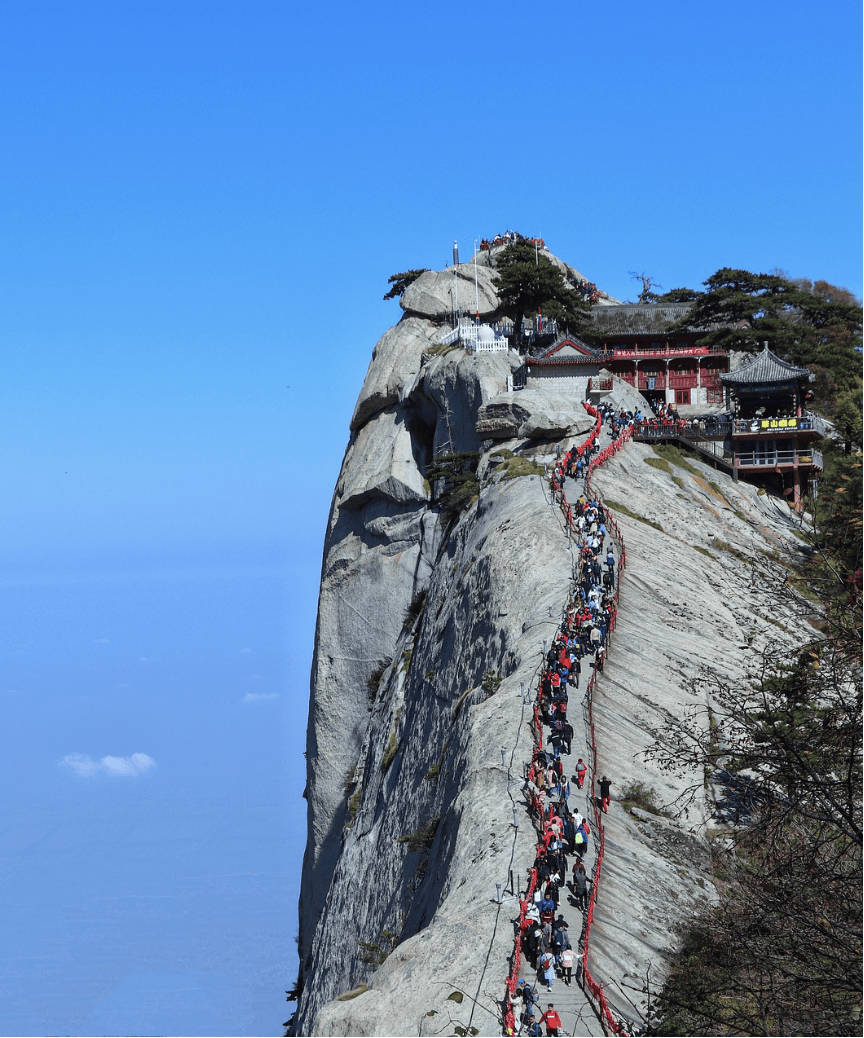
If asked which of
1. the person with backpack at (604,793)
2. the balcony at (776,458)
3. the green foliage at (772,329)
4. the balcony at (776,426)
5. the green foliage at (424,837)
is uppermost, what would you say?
the green foliage at (772,329)

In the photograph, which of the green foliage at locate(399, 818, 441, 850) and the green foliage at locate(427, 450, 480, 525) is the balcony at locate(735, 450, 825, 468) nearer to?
the green foliage at locate(427, 450, 480, 525)

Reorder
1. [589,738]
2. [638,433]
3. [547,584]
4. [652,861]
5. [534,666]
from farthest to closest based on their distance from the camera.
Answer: [638,433], [547,584], [534,666], [589,738], [652,861]

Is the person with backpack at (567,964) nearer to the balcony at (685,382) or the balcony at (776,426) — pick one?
the balcony at (776,426)

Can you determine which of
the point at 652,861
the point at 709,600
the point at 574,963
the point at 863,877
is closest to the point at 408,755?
the point at 709,600

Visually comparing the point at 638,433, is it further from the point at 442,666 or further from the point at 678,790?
the point at 678,790

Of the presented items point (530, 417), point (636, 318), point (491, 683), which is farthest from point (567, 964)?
point (636, 318)

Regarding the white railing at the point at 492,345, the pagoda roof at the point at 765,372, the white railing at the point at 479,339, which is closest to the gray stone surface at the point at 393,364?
the white railing at the point at 479,339
